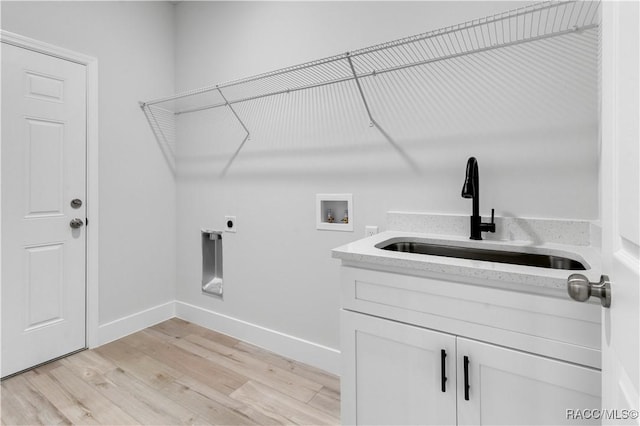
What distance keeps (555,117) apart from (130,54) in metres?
2.70

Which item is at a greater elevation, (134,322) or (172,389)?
(134,322)

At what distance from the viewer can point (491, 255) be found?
4.59ft

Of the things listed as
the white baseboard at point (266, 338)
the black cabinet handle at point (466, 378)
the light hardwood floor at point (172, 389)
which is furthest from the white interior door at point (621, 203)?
the white baseboard at point (266, 338)

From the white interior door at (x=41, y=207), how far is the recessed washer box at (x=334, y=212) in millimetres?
1589

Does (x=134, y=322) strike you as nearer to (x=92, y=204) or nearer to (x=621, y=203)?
(x=92, y=204)

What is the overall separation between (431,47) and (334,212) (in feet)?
3.25

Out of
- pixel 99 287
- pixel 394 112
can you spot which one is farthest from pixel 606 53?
pixel 99 287

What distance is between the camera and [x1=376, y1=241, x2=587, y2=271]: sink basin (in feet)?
4.10

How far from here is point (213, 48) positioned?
2461mm

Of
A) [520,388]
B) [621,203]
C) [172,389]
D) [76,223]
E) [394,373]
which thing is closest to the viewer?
[621,203]

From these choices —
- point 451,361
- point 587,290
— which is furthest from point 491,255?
point 587,290

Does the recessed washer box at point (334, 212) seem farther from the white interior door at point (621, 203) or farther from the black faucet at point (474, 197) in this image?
the white interior door at point (621, 203)

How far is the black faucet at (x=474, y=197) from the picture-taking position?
134 cm

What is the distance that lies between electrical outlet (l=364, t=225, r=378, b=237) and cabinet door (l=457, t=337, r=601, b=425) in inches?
32.0
